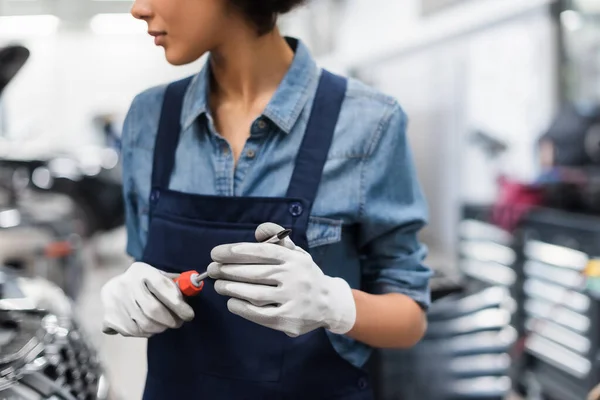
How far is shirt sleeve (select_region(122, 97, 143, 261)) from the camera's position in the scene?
42.4 inches

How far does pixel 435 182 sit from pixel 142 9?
408cm

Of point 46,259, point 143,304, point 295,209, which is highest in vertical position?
point 295,209

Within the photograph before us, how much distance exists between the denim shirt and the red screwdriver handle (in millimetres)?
163

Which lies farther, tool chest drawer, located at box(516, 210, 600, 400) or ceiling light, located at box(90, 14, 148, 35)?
tool chest drawer, located at box(516, 210, 600, 400)

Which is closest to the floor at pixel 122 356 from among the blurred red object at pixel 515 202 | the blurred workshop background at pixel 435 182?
the blurred workshop background at pixel 435 182

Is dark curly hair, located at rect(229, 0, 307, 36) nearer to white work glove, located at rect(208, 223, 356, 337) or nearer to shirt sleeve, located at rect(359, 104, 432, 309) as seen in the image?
shirt sleeve, located at rect(359, 104, 432, 309)

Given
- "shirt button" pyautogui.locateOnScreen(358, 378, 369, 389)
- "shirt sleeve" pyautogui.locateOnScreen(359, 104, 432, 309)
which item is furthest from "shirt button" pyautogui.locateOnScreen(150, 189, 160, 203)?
"shirt button" pyautogui.locateOnScreen(358, 378, 369, 389)

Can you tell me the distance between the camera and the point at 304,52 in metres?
1.06

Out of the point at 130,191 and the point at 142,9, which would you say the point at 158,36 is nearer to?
the point at 142,9

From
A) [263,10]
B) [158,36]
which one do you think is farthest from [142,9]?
[263,10]

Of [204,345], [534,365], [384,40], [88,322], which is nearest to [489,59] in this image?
[384,40]

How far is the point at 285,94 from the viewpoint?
1.00m

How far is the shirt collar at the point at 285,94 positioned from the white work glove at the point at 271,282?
0.82 feet

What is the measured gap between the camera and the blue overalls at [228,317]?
3.04ft
